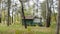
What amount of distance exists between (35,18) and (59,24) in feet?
167

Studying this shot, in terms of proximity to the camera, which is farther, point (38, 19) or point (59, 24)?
point (38, 19)

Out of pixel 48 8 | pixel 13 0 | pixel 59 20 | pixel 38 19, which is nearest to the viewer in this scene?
pixel 59 20

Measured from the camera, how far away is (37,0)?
1802 inches

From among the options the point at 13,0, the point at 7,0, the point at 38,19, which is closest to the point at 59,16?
the point at 7,0

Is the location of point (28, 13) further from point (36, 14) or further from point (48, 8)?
point (48, 8)

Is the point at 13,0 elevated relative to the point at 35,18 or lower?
elevated

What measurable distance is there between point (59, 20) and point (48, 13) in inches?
942

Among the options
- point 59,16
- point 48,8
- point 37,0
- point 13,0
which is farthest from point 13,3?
point 59,16

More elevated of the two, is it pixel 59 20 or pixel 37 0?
pixel 37 0

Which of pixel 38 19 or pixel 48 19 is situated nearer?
pixel 48 19

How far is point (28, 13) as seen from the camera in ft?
261

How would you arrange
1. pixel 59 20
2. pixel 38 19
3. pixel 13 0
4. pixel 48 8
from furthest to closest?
pixel 38 19 → pixel 13 0 → pixel 48 8 → pixel 59 20

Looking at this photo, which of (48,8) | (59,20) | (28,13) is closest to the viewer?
(59,20)

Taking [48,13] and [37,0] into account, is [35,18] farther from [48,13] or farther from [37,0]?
[48,13]
